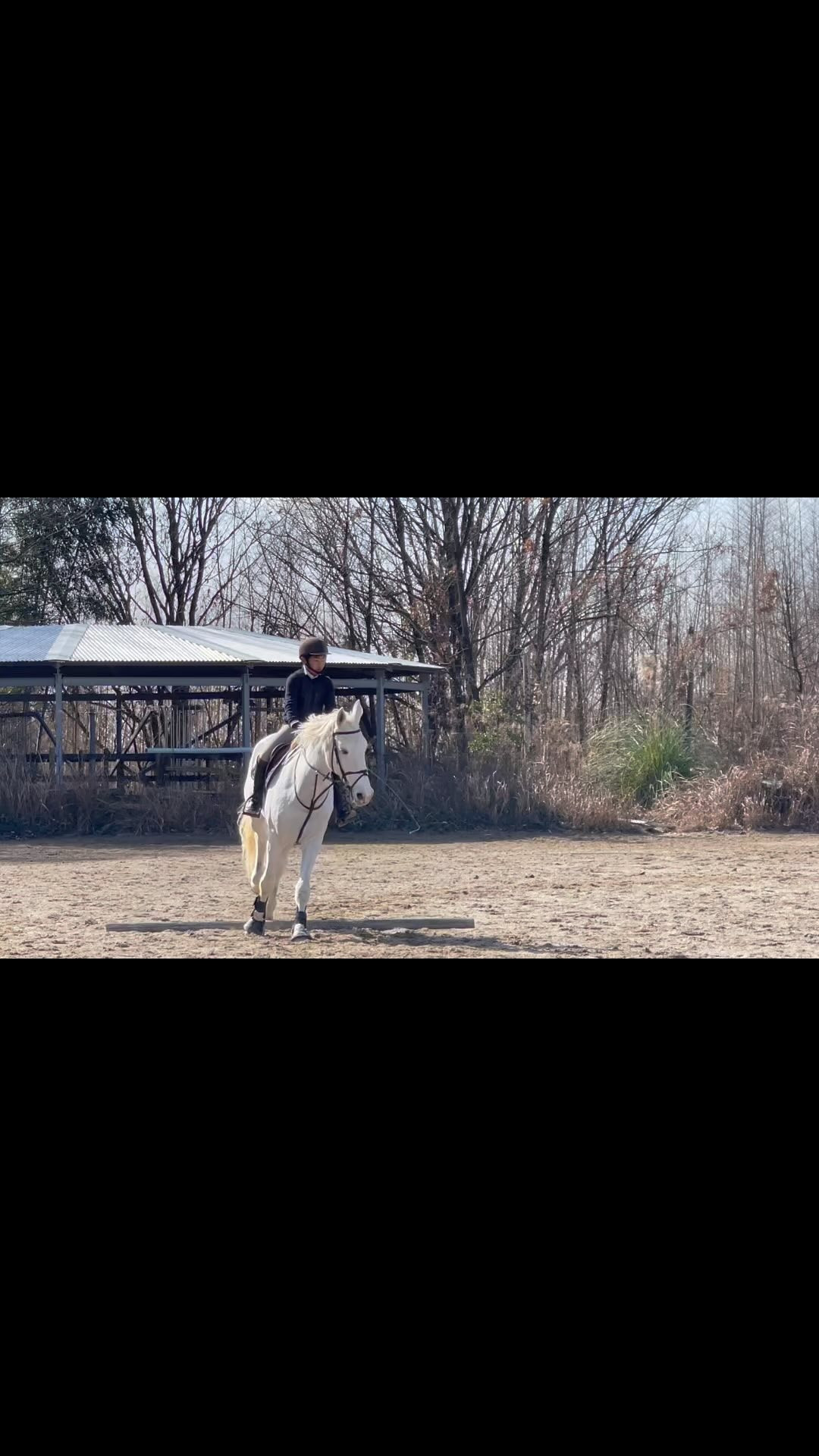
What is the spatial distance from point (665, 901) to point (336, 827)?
807 cm

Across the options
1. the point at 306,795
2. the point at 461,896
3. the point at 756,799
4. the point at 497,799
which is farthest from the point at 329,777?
the point at 756,799

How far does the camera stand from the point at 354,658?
22.0 m

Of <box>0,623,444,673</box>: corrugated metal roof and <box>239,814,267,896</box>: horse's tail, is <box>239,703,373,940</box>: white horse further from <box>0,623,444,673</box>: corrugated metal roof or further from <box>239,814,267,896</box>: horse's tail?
<box>0,623,444,673</box>: corrugated metal roof

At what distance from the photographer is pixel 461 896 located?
12.4 metres

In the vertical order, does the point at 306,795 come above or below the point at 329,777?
below

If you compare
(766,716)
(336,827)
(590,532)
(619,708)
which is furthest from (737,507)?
(336,827)

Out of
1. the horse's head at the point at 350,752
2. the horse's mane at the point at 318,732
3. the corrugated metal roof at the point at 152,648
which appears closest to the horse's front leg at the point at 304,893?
the horse's head at the point at 350,752

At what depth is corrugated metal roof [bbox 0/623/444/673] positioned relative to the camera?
2036 centimetres

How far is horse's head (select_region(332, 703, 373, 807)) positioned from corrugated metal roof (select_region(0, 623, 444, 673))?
35.6 ft

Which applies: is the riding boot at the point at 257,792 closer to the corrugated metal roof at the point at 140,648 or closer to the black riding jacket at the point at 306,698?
the black riding jacket at the point at 306,698

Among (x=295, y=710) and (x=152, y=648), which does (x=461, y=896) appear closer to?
(x=295, y=710)

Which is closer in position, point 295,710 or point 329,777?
point 329,777

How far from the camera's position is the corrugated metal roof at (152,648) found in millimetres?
20356

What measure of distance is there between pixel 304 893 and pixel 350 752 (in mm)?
1002
